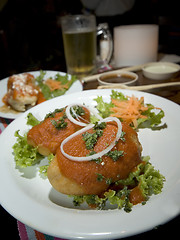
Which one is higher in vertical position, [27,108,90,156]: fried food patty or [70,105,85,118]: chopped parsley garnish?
[70,105,85,118]: chopped parsley garnish

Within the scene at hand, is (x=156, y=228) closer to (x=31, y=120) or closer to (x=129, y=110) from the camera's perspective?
(x=129, y=110)

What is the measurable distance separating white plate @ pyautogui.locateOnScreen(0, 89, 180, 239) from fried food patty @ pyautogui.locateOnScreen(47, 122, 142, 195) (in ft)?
0.38

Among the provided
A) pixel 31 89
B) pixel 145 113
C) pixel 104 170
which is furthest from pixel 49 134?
pixel 31 89

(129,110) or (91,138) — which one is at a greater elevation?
(91,138)

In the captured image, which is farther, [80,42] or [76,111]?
[80,42]

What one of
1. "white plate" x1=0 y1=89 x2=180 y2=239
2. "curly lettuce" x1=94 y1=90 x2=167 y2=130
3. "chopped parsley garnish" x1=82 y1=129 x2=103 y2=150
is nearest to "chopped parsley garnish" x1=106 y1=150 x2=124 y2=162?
"chopped parsley garnish" x1=82 y1=129 x2=103 y2=150

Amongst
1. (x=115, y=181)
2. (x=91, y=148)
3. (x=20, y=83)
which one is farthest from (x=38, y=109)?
(x=115, y=181)

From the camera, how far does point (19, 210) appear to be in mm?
1072

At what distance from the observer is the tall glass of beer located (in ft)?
11.1

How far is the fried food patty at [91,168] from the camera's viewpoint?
1.22 metres

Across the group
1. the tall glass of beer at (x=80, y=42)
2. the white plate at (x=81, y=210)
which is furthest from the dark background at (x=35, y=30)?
the white plate at (x=81, y=210)

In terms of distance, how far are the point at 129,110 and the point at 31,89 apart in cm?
125

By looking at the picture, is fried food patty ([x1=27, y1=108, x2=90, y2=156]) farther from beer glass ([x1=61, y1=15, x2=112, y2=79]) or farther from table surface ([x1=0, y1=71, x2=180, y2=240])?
beer glass ([x1=61, y1=15, x2=112, y2=79])

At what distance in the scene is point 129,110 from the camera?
6.26 ft
